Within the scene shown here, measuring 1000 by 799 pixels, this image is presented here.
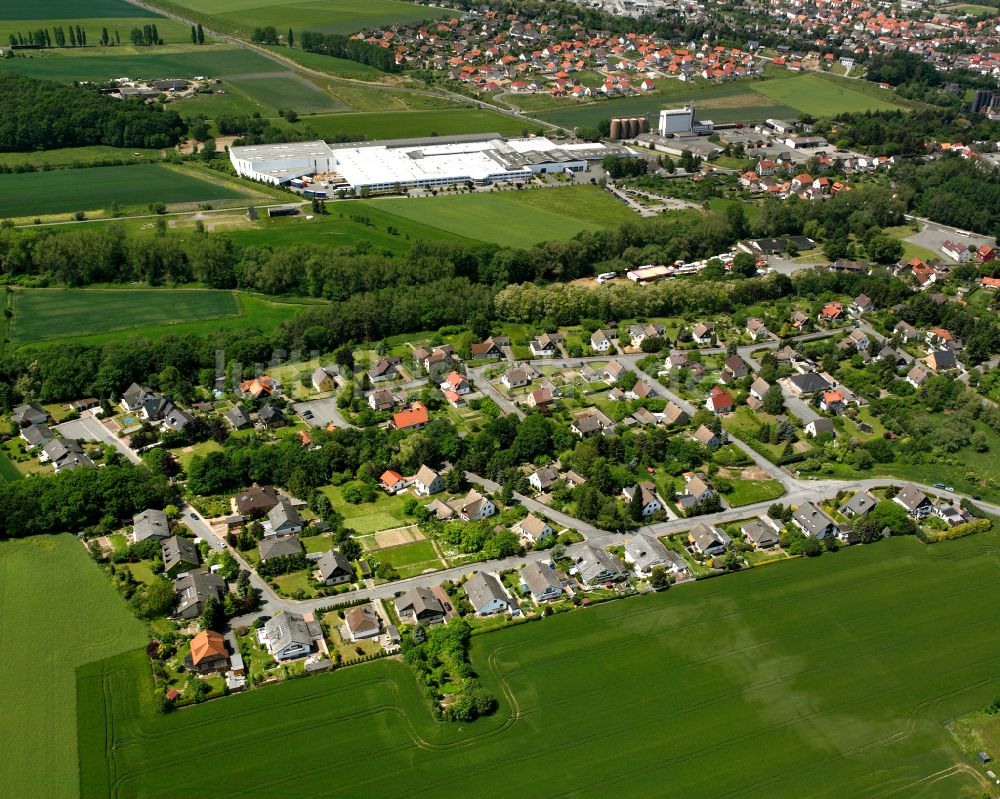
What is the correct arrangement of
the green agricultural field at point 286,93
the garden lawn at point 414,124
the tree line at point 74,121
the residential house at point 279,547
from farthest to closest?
Result: the green agricultural field at point 286,93
the garden lawn at point 414,124
the tree line at point 74,121
the residential house at point 279,547

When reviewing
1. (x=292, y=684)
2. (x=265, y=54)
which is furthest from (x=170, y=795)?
(x=265, y=54)

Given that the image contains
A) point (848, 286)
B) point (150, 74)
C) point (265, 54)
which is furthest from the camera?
point (265, 54)

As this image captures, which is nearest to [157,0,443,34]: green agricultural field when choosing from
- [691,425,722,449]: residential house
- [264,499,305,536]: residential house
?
[691,425,722,449]: residential house

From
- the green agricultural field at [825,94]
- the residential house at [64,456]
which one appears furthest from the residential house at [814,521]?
the green agricultural field at [825,94]

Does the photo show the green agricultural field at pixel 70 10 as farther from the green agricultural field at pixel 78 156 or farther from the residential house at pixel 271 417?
the residential house at pixel 271 417

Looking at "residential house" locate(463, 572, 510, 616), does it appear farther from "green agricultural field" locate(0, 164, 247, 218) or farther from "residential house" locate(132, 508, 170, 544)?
"green agricultural field" locate(0, 164, 247, 218)

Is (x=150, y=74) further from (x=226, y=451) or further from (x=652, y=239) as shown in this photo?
(x=226, y=451)
